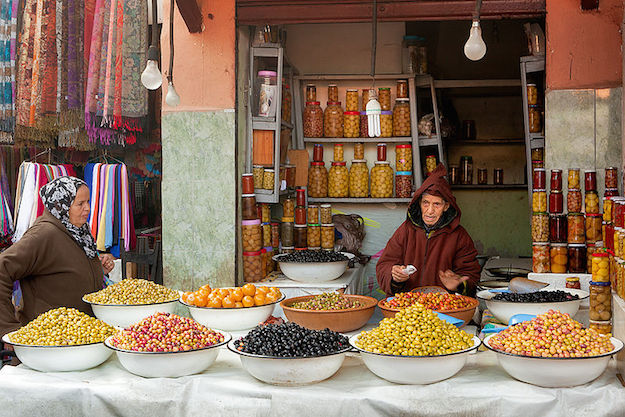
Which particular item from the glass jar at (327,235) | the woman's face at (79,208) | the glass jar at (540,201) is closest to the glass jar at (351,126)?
the glass jar at (327,235)

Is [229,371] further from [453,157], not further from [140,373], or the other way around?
[453,157]

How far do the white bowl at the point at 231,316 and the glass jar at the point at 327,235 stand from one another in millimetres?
2059

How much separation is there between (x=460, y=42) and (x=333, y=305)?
4775 mm

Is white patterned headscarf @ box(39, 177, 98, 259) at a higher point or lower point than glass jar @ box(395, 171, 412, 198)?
lower

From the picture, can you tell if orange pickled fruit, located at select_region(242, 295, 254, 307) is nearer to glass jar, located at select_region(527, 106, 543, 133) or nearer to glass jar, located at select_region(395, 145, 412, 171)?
glass jar, located at select_region(527, 106, 543, 133)

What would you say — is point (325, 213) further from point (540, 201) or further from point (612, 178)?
point (612, 178)

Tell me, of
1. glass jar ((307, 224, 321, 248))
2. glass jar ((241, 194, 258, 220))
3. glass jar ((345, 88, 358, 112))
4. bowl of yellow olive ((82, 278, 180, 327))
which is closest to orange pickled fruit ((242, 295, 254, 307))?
bowl of yellow olive ((82, 278, 180, 327))

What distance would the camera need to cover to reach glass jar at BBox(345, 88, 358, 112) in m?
5.14

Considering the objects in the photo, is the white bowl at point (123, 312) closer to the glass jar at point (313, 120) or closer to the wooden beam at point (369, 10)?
the wooden beam at point (369, 10)

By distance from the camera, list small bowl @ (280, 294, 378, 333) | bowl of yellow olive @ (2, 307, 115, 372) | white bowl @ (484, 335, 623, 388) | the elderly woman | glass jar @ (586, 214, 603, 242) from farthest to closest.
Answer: glass jar @ (586, 214, 603, 242)
the elderly woman
small bowl @ (280, 294, 378, 333)
bowl of yellow olive @ (2, 307, 115, 372)
white bowl @ (484, 335, 623, 388)

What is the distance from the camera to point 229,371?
7.57 ft

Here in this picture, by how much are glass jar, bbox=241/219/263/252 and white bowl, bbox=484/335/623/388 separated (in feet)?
7.59

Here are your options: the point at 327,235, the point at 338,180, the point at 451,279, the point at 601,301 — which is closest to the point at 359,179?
the point at 338,180

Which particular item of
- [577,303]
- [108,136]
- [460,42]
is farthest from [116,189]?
[460,42]
